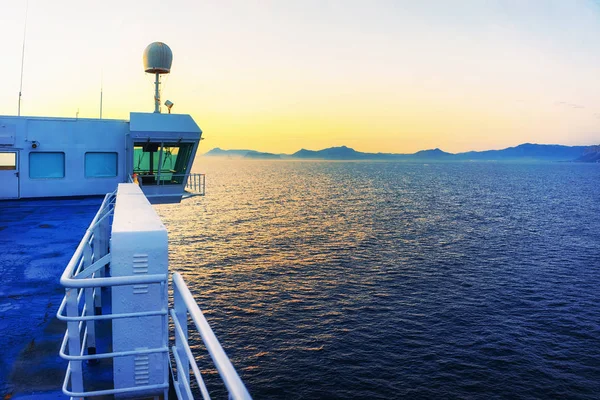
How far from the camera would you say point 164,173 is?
2702 cm

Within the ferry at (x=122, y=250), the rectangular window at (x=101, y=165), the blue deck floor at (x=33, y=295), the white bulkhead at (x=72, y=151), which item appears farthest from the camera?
the rectangular window at (x=101, y=165)

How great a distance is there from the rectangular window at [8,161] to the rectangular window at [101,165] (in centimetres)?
279

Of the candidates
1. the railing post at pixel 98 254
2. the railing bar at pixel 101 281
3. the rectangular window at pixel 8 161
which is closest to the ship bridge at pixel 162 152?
the rectangular window at pixel 8 161

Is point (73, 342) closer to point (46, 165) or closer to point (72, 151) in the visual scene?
point (72, 151)

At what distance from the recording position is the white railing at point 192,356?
1.97 metres

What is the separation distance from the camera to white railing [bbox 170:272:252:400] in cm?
197

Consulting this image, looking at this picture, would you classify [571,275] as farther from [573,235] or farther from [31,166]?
[31,166]

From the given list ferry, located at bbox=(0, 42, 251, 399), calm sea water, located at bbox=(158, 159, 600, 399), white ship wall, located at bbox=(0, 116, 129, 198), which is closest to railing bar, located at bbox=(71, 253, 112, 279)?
ferry, located at bbox=(0, 42, 251, 399)

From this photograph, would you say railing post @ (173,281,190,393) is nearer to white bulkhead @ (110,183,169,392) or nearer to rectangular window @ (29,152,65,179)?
white bulkhead @ (110,183,169,392)

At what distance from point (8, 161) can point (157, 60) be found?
1001 cm

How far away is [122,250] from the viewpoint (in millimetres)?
4723

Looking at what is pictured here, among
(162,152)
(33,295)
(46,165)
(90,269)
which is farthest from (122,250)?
(162,152)

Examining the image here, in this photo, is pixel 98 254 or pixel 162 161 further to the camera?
pixel 162 161

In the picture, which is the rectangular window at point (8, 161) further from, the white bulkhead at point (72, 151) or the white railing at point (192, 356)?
the white railing at point (192, 356)
